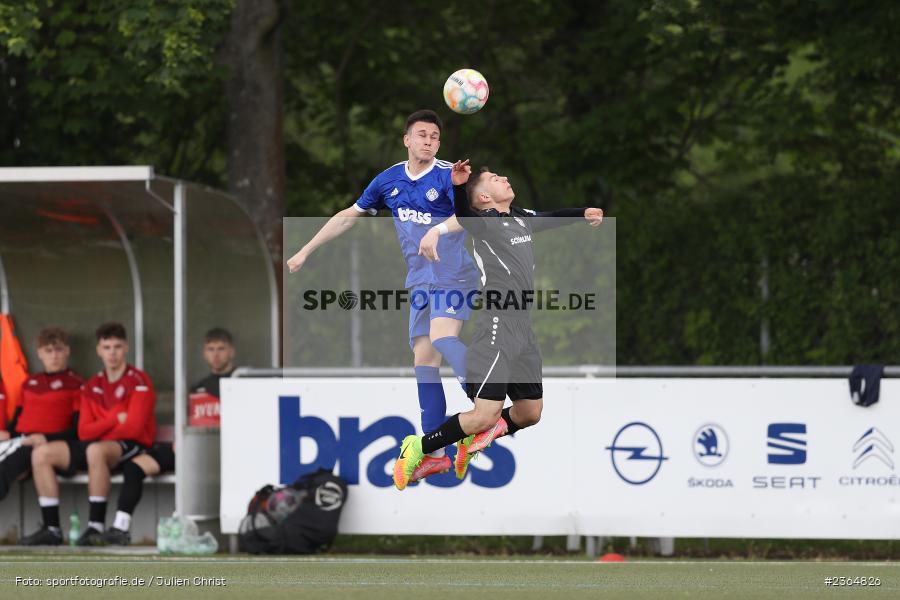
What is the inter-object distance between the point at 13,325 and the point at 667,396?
6.28 meters

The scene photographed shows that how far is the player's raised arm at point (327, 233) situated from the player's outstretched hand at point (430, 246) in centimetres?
62

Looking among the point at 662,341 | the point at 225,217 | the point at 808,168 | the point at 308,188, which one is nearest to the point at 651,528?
the point at 662,341

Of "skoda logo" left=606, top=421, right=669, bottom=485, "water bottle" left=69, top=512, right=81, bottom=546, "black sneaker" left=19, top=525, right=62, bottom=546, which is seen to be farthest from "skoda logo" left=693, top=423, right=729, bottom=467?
"black sneaker" left=19, top=525, right=62, bottom=546

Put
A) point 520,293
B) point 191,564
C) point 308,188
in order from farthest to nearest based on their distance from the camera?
point 308,188 → point 191,564 → point 520,293

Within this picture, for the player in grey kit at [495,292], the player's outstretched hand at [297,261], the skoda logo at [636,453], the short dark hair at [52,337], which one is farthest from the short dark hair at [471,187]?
the short dark hair at [52,337]

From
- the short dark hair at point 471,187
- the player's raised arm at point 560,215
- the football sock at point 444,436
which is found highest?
the short dark hair at point 471,187

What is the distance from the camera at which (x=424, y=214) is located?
755 cm

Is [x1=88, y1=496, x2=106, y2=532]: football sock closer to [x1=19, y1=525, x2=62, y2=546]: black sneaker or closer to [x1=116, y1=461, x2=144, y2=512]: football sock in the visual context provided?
[x1=116, y1=461, x2=144, y2=512]: football sock

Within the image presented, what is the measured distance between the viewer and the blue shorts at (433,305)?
7.51 meters

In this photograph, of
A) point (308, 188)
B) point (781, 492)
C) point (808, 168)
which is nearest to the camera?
point (781, 492)

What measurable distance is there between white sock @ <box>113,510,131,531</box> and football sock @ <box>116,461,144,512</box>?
0.13 feet

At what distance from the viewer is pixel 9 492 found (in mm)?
13367

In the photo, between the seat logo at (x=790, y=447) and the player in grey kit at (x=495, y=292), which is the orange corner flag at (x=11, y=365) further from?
the player in grey kit at (x=495, y=292)

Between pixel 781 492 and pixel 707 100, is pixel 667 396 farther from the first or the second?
pixel 707 100
